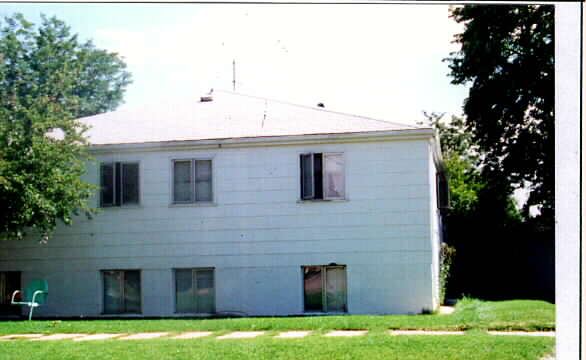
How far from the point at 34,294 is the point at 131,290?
1.01 metres

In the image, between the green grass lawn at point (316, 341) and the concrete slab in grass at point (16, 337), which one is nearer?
the green grass lawn at point (316, 341)

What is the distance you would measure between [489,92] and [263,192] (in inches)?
105

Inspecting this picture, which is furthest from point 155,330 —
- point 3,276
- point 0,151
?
point 0,151

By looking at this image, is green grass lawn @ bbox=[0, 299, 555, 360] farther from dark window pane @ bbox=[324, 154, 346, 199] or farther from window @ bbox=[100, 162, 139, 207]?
dark window pane @ bbox=[324, 154, 346, 199]

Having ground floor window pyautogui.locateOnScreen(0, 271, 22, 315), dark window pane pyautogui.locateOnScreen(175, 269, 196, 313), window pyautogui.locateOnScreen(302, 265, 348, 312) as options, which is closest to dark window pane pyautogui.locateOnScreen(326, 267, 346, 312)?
window pyautogui.locateOnScreen(302, 265, 348, 312)

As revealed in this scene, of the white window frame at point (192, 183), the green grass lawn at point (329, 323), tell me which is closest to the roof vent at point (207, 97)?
the white window frame at point (192, 183)

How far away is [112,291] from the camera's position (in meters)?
7.58

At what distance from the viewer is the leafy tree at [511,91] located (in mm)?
6082

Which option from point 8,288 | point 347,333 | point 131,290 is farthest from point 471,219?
point 8,288

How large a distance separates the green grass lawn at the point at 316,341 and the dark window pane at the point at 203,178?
56.3 inches

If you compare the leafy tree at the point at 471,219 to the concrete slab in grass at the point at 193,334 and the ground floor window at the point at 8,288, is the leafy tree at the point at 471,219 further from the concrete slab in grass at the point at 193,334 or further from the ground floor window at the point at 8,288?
→ the ground floor window at the point at 8,288

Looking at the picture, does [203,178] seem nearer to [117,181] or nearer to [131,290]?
[117,181]

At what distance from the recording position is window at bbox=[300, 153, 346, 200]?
8281mm
